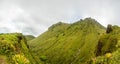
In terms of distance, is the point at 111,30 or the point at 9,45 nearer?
the point at 9,45

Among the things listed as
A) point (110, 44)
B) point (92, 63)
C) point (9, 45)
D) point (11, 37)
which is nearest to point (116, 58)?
point (92, 63)

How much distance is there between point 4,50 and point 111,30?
8979 cm

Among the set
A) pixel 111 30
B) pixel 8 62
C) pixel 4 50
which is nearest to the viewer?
pixel 8 62

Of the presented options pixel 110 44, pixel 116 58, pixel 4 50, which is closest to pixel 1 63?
pixel 4 50

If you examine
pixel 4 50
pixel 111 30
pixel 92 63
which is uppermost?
pixel 111 30

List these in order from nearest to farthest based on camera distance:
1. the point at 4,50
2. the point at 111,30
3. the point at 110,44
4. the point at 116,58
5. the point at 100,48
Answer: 1. the point at 116,58
2. the point at 4,50
3. the point at 110,44
4. the point at 100,48
5. the point at 111,30

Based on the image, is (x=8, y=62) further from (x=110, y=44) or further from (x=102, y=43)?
(x=102, y=43)

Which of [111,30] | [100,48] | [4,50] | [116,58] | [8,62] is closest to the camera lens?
[116,58]

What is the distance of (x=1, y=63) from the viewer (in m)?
113

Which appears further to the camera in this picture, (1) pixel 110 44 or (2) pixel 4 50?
(1) pixel 110 44

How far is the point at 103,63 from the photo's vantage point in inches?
→ 4318

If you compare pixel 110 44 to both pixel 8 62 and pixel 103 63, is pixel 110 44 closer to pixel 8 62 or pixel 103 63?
pixel 103 63

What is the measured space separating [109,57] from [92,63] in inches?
443

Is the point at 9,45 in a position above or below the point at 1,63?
above
